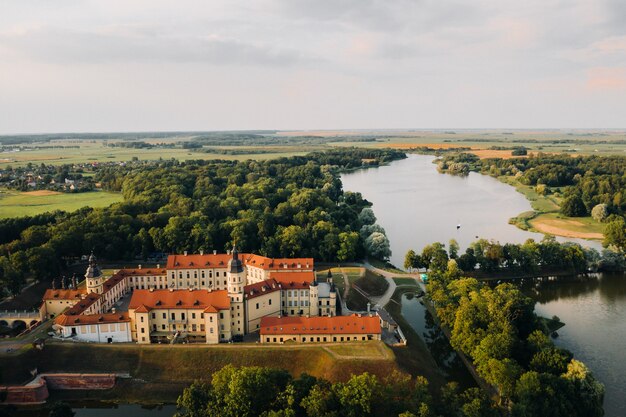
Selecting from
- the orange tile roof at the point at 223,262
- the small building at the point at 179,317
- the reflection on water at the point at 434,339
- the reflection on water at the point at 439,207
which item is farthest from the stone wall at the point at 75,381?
the reflection on water at the point at 439,207

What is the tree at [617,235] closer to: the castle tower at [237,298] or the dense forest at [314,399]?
the dense forest at [314,399]

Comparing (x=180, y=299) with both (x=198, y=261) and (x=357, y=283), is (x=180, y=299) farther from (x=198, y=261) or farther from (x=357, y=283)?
(x=357, y=283)

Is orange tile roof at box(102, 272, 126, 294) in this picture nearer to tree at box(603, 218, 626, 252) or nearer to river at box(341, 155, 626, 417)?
river at box(341, 155, 626, 417)

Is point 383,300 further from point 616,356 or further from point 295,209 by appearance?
point 295,209

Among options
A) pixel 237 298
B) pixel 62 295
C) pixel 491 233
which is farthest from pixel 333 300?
pixel 491 233

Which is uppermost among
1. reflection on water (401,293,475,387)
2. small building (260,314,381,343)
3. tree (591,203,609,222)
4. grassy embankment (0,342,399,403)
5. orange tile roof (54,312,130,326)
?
tree (591,203,609,222)

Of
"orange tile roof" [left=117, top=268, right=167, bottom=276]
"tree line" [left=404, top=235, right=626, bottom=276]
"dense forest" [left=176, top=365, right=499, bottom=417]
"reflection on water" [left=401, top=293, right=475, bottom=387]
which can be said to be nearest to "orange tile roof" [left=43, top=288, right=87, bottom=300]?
"orange tile roof" [left=117, top=268, right=167, bottom=276]
